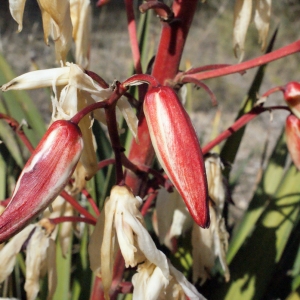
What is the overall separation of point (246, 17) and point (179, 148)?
0.37 m

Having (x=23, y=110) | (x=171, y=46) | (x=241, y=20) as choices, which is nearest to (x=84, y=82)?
(x=171, y=46)

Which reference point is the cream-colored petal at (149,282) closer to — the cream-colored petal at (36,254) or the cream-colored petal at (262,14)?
the cream-colored petal at (36,254)

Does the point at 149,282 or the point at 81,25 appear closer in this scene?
the point at 149,282

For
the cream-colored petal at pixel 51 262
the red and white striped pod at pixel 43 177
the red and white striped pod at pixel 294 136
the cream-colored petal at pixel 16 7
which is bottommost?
the cream-colored petal at pixel 51 262

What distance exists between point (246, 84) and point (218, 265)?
13.3ft

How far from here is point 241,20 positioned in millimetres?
771

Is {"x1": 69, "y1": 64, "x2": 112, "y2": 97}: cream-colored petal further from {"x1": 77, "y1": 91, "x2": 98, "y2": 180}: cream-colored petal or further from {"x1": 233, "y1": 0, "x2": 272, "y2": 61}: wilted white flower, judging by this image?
{"x1": 233, "y1": 0, "x2": 272, "y2": 61}: wilted white flower

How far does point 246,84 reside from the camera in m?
5.07

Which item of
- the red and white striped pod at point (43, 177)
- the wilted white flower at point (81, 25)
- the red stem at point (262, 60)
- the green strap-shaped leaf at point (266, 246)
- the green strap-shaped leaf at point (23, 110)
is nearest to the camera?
the red and white striped pod at point (43, 177)

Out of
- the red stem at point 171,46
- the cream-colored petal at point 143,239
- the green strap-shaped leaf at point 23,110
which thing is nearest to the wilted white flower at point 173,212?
the red stem at point 171,46

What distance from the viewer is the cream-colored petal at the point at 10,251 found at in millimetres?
780

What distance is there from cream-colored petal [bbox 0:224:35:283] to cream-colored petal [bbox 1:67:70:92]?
306 mm

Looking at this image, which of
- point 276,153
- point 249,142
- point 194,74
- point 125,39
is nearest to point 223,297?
point 276,153

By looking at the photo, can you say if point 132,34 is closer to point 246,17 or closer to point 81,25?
point 81,25
